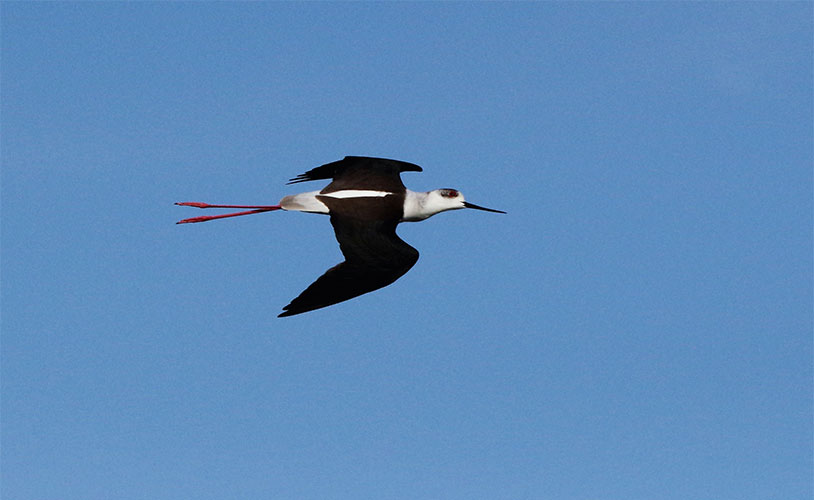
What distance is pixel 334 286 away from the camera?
46.0 ft

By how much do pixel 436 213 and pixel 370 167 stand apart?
3.48 ft

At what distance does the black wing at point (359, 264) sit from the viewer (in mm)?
13844

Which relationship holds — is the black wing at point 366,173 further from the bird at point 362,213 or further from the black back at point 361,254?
the black back at point 361,254

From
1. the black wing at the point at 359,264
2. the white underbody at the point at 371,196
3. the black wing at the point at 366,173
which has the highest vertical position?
the black wing at the point at 366,173

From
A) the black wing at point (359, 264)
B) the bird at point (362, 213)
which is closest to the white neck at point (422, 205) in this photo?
the bird at point (362, 213)

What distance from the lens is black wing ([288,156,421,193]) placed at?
15.5 metres

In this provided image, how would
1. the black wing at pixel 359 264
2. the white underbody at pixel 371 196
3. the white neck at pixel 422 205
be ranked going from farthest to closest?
the white neck at pixel 422 205, the white underbody at pixel 371 196, the black wing at pixel 359 264

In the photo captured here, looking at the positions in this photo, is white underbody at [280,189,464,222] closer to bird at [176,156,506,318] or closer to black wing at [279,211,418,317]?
bird at [176,156,506,318]

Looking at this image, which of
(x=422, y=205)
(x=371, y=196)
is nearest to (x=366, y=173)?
(x=371, y=196)

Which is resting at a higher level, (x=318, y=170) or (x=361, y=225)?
(x=318, y=170)

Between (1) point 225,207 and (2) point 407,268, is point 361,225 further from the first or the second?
(1) point 225,207

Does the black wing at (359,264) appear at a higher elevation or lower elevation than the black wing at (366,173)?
lower

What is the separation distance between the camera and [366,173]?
1565 cm

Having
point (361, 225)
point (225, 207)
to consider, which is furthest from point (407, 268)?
point (225, 207)
